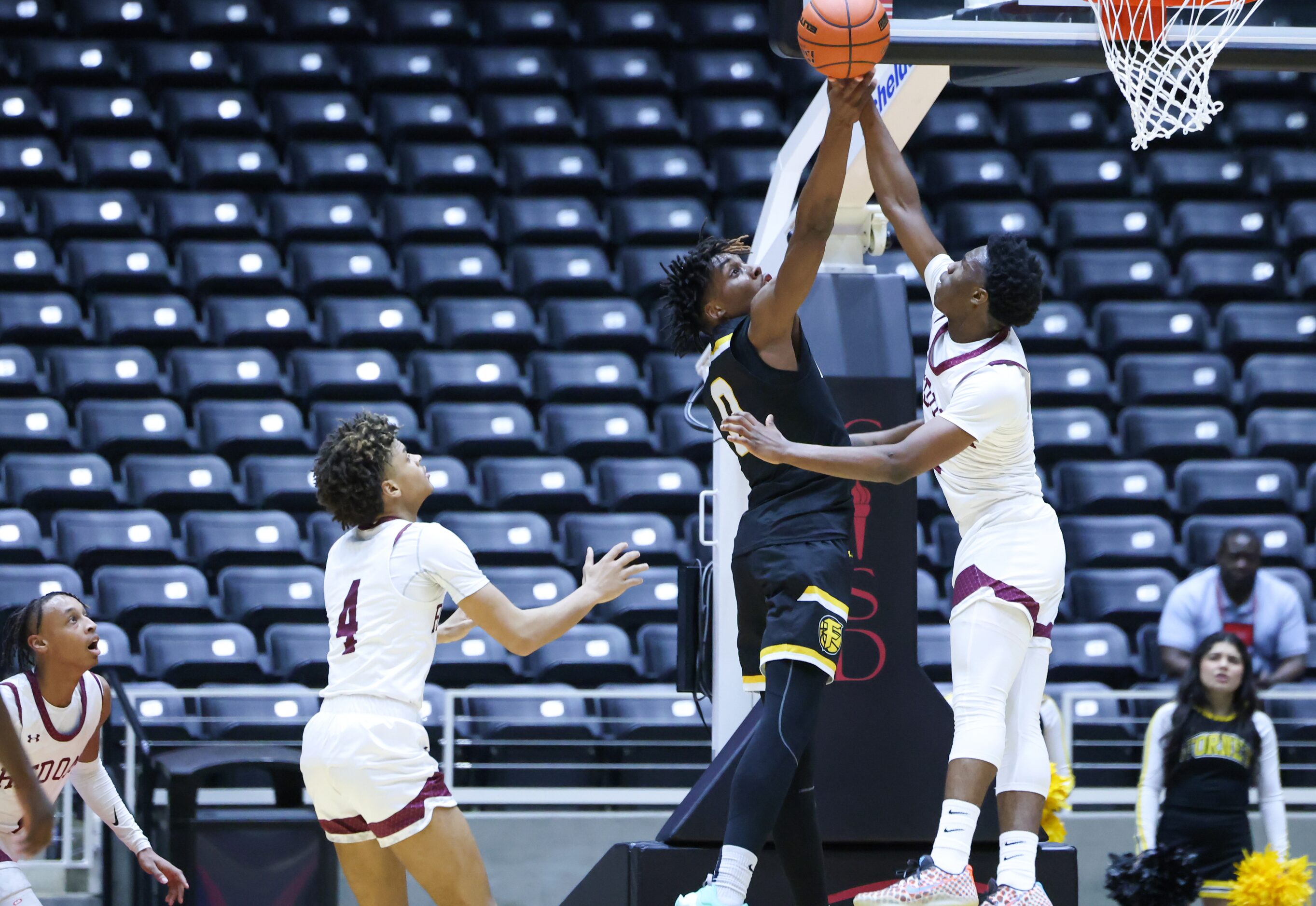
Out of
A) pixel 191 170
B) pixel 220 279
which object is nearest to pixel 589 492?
pixel 220 279

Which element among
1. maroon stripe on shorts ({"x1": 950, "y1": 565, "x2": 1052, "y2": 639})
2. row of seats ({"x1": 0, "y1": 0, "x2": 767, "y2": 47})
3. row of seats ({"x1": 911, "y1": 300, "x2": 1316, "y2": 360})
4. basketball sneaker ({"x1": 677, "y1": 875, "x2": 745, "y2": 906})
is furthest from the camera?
row of seats ({"x1": 0, "y1": 0, "x2": 767, "y2": 47})

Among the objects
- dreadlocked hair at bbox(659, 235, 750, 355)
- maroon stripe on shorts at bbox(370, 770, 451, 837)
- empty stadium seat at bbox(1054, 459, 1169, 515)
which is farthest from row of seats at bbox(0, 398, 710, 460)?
maroon stripe on shorts at bbox(370, 770, 451, 837)

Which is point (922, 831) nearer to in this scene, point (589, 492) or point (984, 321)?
point (984, 321)

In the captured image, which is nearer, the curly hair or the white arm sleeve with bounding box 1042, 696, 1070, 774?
the curly hair

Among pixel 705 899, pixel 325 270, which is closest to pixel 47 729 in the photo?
pixel 705 899

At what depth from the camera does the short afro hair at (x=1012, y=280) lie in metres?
4.24

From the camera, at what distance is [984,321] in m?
4.36

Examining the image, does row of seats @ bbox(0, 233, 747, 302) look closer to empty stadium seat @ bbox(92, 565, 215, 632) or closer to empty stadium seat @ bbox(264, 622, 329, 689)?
empty stadium seat @ bbox(92, 565, 215, 632)

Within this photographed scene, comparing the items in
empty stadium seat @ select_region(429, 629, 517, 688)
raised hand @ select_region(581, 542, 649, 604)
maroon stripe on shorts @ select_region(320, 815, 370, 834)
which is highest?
raised hand @ select_region(581, 542, 649, 604)

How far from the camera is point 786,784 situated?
4.07m

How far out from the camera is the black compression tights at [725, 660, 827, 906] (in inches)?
159

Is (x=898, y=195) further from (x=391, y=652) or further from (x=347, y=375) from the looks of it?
(x=347, y=375)

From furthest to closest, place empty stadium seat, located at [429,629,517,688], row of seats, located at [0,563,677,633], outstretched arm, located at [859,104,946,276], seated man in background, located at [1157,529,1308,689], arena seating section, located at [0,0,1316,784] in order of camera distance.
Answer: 1. arena seating section, located at [0,0,1316,784]
2. row of seats, located at [0,563,677,633]
3. empty stadium seat, located at [429,629,517,688]
4. seated man in background, located at [1157,529,1308,689]
5. outstretched arm, located at [859,104,946,276]

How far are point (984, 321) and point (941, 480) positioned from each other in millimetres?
501
